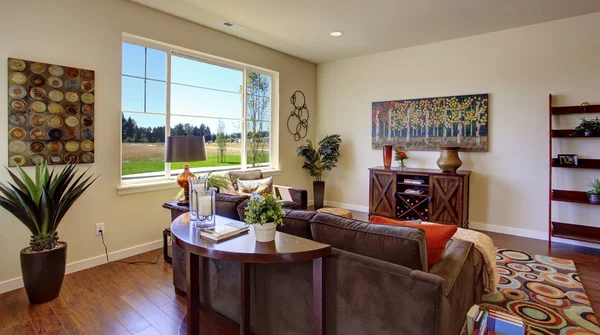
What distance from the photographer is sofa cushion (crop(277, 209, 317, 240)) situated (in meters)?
1.89

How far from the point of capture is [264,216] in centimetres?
167

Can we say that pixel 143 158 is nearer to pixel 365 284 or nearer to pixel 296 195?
pixel 296 195

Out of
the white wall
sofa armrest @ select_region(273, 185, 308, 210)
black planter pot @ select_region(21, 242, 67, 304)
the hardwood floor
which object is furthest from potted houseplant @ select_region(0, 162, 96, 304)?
Answer: the white wall

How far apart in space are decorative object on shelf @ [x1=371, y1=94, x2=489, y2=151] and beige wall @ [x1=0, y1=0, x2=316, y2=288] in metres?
3.04

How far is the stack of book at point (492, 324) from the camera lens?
1556 millimetres

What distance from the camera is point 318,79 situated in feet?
20.7

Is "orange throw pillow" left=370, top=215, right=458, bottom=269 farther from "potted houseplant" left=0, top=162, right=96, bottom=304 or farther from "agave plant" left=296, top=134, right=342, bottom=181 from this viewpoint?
"agave plant" left=296, top=134, right=342, bottom=181

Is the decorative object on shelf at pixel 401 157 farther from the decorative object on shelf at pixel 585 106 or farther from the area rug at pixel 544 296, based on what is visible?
the decorative object on shelf at pixel 585 106

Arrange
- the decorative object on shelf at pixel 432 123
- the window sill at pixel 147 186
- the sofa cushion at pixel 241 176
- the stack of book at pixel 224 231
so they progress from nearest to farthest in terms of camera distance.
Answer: the stack of book at pixel 224 231 → the window sill at pixel 147 186 → the sofa cushion at pixel 241 176 → the decorative object on shelf at pixel 432 123

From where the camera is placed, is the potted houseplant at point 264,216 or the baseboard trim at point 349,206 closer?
the potted houseplant at point 264,216

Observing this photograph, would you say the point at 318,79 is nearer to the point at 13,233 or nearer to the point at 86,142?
the point at 86,142

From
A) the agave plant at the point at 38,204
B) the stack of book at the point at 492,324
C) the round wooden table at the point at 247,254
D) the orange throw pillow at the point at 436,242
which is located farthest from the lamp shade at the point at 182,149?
the stack of book at the point at 492,324

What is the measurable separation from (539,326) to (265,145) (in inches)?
168

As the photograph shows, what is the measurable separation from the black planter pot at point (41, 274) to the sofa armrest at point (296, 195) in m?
2.46
